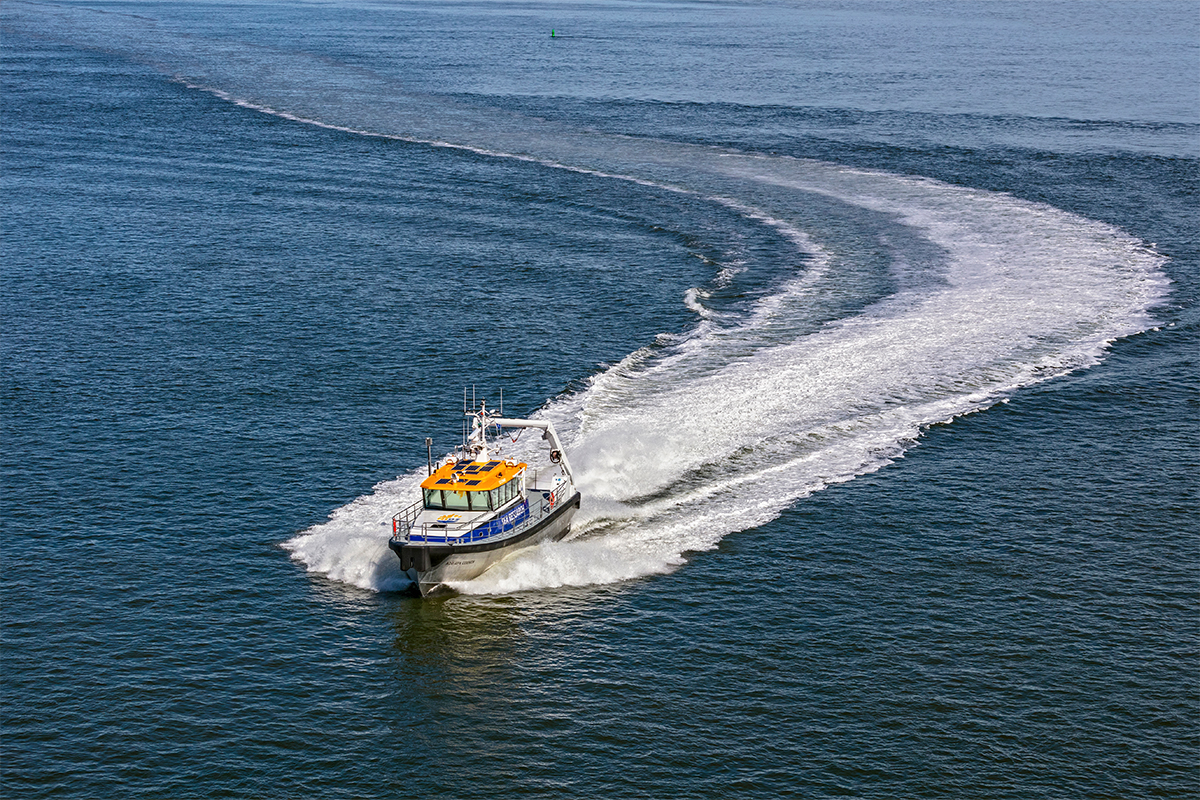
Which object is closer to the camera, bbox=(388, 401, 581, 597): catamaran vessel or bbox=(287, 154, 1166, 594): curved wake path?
bbox=(388, 401, 581, 597): catamaran vessel

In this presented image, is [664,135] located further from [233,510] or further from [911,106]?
[233,510]

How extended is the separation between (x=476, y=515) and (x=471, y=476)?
1.85 meters

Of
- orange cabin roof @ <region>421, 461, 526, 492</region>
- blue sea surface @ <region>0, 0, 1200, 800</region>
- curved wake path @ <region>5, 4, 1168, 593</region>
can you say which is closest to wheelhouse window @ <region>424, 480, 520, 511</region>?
orange cabin roof @ <region>421, 461, 526, 492</region>

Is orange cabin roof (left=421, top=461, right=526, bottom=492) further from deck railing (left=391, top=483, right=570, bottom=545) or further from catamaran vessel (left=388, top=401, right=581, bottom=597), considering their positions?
deck railing (left=391, top=483, right=570, bottom=545)

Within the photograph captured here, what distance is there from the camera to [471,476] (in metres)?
58.7

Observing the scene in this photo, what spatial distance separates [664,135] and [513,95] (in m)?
34.7

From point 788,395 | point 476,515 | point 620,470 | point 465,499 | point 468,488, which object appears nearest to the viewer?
point 468,488

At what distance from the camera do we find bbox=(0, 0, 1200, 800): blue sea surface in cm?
4703

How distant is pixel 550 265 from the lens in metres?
103

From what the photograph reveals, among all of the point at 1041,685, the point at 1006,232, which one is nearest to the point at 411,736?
the point at 1041,685

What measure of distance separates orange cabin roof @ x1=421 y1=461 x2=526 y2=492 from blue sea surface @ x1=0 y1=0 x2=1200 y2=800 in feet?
12.1

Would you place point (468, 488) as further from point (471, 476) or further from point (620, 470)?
point (620, 470)

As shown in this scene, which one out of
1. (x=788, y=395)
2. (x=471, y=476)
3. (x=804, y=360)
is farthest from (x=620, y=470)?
(x=804, y=360)

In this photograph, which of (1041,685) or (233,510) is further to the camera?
(233,510)
